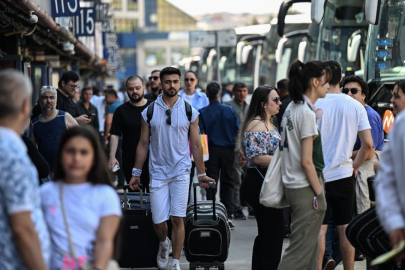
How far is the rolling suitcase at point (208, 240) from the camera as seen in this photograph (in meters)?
8.65

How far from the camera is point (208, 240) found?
340 inches

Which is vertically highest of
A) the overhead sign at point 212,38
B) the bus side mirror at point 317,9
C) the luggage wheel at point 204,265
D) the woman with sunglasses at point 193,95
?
the bus side mirror at point 317,9

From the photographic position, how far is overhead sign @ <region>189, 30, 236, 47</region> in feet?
63.4

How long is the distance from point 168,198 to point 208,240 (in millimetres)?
535

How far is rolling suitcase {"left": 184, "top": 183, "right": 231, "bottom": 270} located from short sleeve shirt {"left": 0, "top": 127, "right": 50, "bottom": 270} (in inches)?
174

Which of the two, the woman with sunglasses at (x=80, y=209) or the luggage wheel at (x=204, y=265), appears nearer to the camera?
the woman with sunglasses at (x=80, y=209)

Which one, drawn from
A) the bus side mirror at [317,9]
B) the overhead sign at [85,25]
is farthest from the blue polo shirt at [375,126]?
the overhead sign at [85,25]

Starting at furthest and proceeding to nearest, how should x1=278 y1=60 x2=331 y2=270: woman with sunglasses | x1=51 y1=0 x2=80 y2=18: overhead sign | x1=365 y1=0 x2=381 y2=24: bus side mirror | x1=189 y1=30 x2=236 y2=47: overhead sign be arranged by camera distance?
1. x1=189 y1=30 x2=236 y2=47: overhead sign
2. x1=51 y1=0 x2=80 y2=18: overhead sign
3. x1=365 y1=0 x2=381 y2=24: bus side mirror
4. x1=278 y1=60 x2=331 y2=270: woman with sunglasses

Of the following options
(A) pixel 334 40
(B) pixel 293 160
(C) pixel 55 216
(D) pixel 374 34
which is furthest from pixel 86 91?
(C) pixel 55 216

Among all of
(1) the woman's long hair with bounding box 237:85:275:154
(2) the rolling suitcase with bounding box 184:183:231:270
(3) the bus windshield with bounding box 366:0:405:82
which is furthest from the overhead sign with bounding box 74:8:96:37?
(1) the woman's long hair with bounding box 237:85:275:154

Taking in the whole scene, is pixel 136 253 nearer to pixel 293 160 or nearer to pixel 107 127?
pixel 293 160

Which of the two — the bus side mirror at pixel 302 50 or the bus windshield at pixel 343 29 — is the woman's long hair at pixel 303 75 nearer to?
the bus windshield at pixel 343 29

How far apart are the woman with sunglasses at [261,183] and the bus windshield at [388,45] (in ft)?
12.1

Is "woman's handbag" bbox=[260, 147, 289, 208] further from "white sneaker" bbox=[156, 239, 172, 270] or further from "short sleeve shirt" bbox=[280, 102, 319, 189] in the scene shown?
"white sneaker" bbox=[156, 239, 172, 270]
